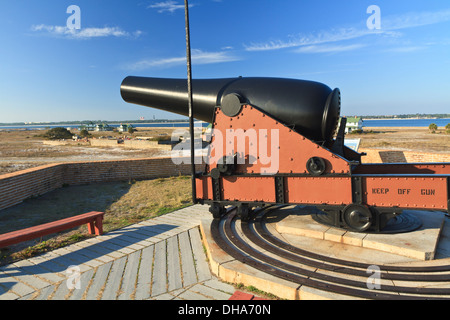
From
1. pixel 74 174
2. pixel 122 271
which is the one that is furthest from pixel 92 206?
pixel 122 271

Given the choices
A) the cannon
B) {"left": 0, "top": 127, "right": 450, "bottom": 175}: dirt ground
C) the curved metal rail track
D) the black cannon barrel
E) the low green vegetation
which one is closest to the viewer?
the curved metal rail track

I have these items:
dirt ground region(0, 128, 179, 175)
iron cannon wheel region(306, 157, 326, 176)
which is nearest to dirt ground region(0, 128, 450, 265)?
iron cannon wheel region(306, 157, 326, 176)

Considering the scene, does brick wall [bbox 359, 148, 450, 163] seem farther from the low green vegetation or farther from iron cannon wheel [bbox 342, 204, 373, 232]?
iron cannon wheel [bbox 342, 204, 373, 232]

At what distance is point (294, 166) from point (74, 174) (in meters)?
7.99

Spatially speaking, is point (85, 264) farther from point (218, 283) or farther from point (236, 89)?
point (236, 89)

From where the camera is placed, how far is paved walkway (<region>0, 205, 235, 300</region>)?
→ 118 inches

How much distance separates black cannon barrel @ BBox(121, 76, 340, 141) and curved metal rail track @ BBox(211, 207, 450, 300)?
1.67m

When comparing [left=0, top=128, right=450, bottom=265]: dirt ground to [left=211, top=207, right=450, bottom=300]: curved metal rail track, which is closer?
[left=211, top=207, right=450, bottom=300]: curved metal rail track

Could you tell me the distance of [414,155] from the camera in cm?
1032

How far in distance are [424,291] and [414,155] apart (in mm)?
9166

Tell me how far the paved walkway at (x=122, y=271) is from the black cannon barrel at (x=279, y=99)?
2.12m

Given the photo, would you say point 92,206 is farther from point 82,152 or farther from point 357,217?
point 82,152

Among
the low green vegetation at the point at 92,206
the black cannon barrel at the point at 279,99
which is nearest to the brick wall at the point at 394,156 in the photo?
the low green vegetation at the point at 92,206

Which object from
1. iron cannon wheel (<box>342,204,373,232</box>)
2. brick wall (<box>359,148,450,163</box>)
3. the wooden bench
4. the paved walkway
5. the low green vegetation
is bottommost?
the paved walkway
